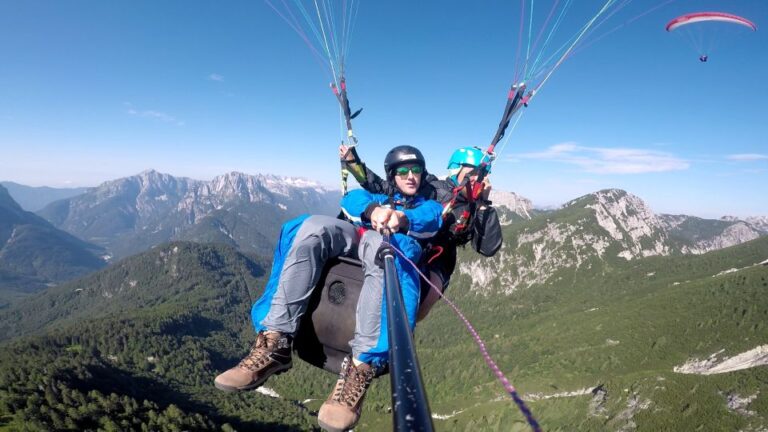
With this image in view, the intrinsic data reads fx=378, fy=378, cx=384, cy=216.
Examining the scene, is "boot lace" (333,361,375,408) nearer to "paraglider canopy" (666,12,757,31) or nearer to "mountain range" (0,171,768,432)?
"paraglider canopy" (666,12,757,31)

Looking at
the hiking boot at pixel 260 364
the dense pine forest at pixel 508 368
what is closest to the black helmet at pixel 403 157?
the hiking boot at pixel 260 364

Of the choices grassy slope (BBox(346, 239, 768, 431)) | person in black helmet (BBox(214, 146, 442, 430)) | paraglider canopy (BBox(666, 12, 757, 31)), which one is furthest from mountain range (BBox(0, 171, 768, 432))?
person in black helmet (BBox(214, 146, 442, 430))

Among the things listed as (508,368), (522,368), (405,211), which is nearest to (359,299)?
(405,211)

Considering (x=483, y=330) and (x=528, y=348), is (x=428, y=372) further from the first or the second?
(x=483, y=330)

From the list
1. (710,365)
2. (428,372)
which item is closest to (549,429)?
(710,365)

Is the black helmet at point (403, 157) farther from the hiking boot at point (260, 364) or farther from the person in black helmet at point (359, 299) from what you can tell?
the hiking boot at point (260, 364)
